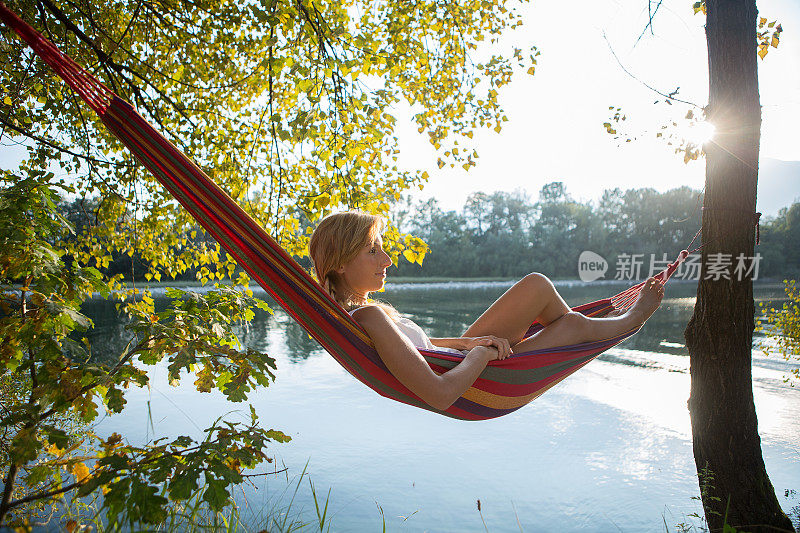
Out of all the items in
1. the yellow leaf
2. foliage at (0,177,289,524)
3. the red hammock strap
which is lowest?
the yellow leaf

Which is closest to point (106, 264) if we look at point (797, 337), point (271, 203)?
point (271, 203)

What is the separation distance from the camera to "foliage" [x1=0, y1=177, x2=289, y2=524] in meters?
1.19

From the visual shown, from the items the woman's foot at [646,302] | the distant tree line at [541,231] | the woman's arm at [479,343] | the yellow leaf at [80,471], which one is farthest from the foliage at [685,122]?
the distant tree line at [541,231]

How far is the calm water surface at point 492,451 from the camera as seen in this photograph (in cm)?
308

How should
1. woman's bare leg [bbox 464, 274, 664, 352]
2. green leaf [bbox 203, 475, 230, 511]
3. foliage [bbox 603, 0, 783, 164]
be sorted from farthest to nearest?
foliage [bbox 603, 0, 783, 164] → woman's bare leg [bbox 464, 274, 664, 352] → green leaf [bbox 203, 475, 230, 511]

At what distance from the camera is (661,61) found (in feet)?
9.09

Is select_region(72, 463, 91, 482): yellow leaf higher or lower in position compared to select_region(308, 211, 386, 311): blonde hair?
lower

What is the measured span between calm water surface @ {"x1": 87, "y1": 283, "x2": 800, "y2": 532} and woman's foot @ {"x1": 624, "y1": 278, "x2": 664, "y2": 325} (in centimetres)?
113

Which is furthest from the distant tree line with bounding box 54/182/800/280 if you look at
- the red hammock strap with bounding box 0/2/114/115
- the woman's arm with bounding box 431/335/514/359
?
the red hammock strap with bounding box 0/2/114/115

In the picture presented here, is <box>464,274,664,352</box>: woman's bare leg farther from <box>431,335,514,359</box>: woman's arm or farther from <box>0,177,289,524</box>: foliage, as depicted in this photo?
<box>0,177,289,524</box>: foliage

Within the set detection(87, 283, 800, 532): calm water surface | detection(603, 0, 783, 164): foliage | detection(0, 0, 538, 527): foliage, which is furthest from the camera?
detection(87, 283, 800, 532): calm water surface

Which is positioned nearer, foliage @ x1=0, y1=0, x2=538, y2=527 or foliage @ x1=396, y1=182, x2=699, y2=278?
foliage @ x1=0, y1=0, x2=538, y2=527

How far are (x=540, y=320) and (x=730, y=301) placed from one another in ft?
2.18

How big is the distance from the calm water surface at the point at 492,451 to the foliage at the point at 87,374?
967mm
